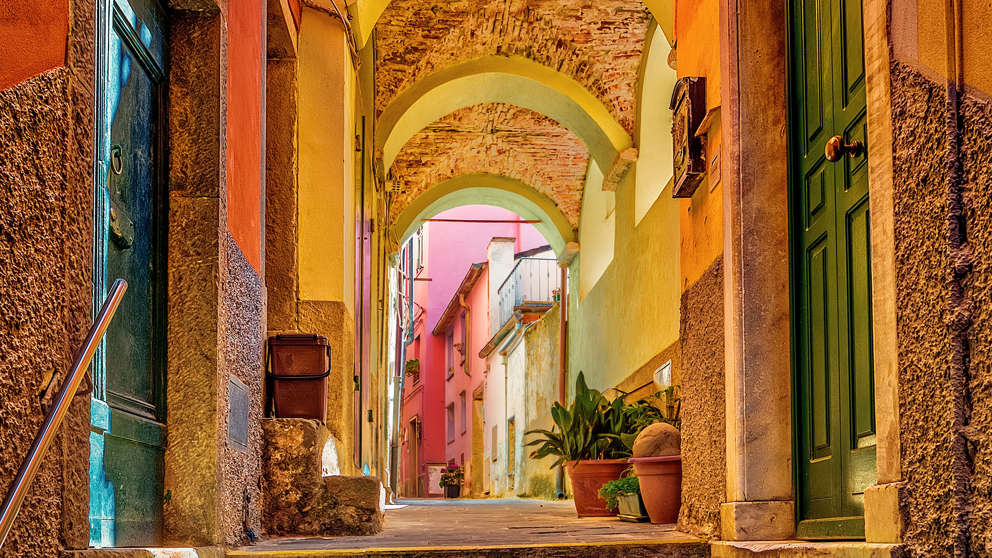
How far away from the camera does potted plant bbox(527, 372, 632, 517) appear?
23.2ft

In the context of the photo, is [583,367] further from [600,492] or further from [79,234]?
[79,234]

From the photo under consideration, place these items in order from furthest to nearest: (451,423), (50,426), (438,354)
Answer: (438,354) → (451,423) → (50,426)

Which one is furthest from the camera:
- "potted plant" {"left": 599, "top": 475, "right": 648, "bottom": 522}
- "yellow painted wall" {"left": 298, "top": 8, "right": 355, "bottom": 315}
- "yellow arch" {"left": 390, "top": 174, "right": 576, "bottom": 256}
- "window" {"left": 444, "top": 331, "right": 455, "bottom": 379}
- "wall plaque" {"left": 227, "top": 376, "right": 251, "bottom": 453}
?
"window" {"left": 444, "top": 331, "right": 455, "bottom": 379}

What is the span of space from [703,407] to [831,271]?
4.02ft

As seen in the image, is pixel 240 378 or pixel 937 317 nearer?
pixel 937 317

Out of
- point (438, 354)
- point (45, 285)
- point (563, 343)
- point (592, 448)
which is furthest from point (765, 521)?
point (438, 354)

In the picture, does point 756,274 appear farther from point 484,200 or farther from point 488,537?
point 484,200

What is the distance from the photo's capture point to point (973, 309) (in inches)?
90.4

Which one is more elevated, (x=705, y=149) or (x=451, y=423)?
(x=705, y=149)

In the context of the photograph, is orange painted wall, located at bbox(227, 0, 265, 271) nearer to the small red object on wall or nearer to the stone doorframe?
the small red object on wall

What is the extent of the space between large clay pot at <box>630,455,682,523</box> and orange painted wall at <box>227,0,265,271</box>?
2.34 m

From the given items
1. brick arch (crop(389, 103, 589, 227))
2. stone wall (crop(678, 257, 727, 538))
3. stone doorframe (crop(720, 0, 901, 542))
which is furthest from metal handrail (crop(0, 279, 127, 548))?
brick arch (crop(389, 103, 589, 227))

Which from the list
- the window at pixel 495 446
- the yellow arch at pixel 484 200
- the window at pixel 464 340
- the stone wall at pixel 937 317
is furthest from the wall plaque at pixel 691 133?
the window at pixel 464 340

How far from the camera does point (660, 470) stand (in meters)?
5.52
